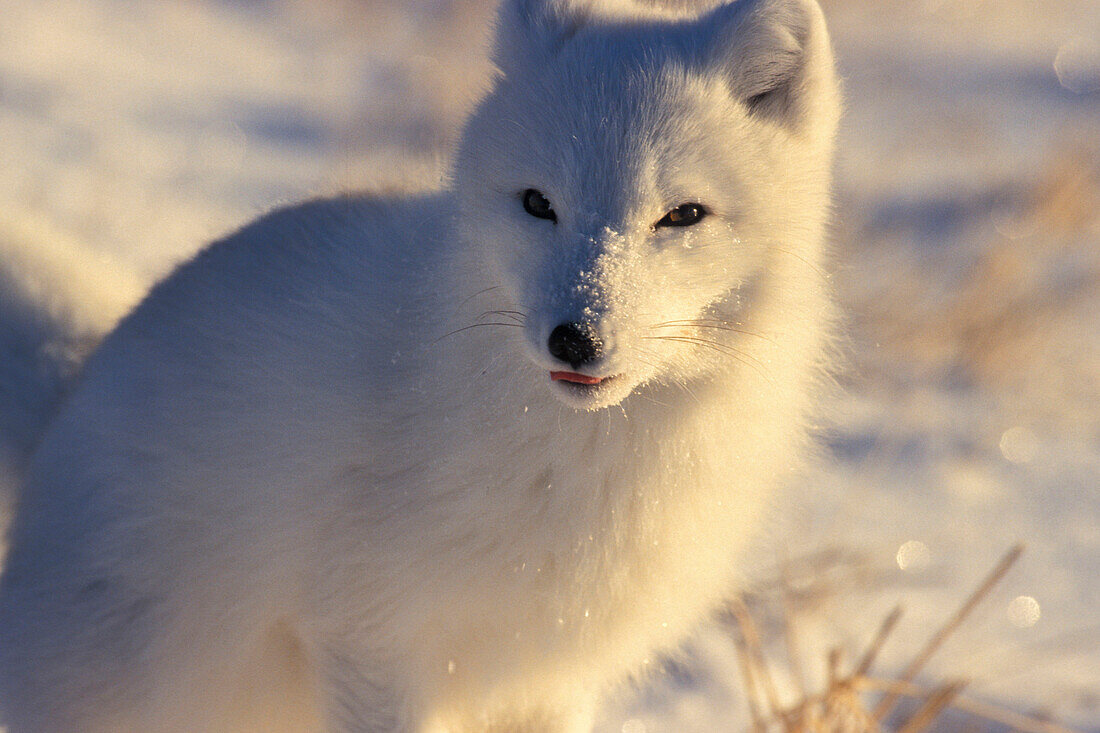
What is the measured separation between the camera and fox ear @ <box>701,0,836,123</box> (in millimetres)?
1687

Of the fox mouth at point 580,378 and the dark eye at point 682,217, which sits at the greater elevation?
the dark eye at point 682,217

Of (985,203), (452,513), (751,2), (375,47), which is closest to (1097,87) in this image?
(985,203)

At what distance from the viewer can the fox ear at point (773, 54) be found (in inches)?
66.4

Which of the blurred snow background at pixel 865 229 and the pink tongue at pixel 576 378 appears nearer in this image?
the pink tongue at pixel 576 378

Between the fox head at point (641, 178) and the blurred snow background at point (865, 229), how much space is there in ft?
1.26

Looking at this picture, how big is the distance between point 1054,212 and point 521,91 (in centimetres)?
412

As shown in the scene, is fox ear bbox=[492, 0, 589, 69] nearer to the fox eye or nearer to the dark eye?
the fox eye

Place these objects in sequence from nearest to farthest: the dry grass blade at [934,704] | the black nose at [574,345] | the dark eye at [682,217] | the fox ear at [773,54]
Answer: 1. the black nose at [574,345]
2. the dark eye at [682,217]
3. the fox ear at [773,54]
4. the dry grass blade at [934,704]

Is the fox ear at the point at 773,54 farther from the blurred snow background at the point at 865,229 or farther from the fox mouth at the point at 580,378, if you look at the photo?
the fox mouth at the point at 580,378

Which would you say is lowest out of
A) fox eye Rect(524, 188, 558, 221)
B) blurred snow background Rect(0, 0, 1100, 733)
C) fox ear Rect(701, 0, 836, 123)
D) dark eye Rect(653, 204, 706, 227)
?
blurred snow background Rect(0, 0, 1100, 733)

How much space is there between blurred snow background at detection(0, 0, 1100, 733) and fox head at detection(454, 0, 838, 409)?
38 cm

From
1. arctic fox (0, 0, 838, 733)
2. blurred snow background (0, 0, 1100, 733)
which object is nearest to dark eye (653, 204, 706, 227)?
arctic fox (0, 0, 838, 733)

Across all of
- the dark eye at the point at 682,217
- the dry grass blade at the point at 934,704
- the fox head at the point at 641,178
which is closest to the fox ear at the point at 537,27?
the fox head at the point at 641,178

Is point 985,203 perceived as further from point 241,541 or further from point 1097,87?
point 241,541
